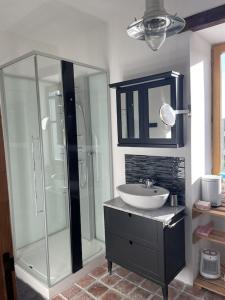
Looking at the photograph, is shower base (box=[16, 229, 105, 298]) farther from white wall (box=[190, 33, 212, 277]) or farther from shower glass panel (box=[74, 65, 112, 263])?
white wall (box=[190, 33, 212, 277])

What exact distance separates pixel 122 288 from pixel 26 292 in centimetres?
90

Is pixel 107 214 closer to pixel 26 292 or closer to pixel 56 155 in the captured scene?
pixel 56 155

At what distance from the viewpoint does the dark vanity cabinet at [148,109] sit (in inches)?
83.5

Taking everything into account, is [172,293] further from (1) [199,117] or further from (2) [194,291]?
(1) [199,117]

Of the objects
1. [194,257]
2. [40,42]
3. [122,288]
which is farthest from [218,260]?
[40,42]

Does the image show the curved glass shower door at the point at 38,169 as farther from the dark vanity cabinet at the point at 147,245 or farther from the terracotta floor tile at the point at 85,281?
the dark vanity cabinet at the point at 147,245

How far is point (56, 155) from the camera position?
2.61 metres

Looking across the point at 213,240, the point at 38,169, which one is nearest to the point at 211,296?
the point at 213,240

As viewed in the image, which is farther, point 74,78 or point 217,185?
point 74,78

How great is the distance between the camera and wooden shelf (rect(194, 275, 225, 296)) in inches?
82.6

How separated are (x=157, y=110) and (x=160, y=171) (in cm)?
60

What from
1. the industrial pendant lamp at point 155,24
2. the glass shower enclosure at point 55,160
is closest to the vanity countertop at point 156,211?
the glass shower enclosure at point 55,160

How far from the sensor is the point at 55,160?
2613 millimetres

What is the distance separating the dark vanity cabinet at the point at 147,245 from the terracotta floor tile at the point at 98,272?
10.4 inches
